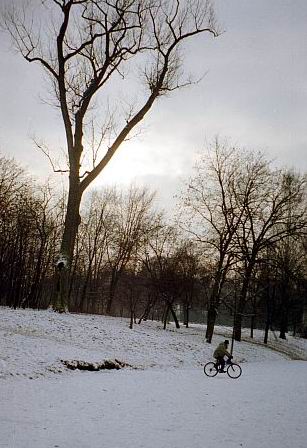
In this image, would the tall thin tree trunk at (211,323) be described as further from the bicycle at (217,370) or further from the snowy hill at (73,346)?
the bicycle at (217,370)

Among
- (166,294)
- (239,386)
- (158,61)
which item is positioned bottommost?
(239,386)

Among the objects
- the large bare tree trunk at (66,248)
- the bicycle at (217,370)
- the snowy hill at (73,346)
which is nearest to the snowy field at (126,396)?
the snowy hill at (73,346)

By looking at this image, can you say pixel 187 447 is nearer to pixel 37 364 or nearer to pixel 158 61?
pixel 37 364

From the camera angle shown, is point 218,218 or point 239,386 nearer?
point 239,386

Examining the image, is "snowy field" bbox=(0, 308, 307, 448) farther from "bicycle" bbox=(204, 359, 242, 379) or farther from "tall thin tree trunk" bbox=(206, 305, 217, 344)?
"tall thin tree trunk" bbox=(206, 305, 217, 344)

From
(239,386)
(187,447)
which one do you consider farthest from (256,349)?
(187,447)

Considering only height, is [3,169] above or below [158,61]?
below

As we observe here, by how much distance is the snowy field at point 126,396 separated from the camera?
26.0 feet

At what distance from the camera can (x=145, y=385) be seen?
14.1m

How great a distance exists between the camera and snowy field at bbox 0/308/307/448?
7.91m

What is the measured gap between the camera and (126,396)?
12.0 metres

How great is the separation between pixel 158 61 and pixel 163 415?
20263 mm

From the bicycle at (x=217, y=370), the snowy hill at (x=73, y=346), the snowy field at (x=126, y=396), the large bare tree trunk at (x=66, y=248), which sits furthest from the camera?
the large bare tree trunk at (x=66, y=248)

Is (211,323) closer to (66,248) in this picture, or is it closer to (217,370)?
(217,370)
